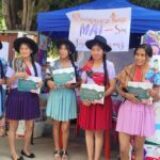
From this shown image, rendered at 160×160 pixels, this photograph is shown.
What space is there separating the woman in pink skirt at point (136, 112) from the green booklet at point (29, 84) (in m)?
1.30

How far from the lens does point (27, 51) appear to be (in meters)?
6.61

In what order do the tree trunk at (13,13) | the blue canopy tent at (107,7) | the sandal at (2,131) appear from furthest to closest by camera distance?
the tree trunk at (13,13) < the sandal at (2,131) < the blue canopy tent at (107,7)

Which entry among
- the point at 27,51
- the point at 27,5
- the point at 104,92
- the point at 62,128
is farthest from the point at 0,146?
the point at 27,5

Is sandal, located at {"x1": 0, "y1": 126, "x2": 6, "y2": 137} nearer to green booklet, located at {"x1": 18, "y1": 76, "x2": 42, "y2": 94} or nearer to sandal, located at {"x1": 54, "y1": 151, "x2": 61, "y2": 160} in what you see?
sandal, located at {"x1": 54, "y1": 151, "x2": 61, "y2": 160}

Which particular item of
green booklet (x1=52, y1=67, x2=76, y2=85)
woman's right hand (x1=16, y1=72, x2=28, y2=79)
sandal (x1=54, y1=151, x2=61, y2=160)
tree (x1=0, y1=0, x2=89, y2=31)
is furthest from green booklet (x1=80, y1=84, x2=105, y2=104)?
tree (x1=0, y1=0, x2=89, y2=31)

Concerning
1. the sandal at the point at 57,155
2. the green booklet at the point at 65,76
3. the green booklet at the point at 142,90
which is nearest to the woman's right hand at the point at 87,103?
the green booklet at the point at 65,76

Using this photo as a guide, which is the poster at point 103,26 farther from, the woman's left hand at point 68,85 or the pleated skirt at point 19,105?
the pleated skirt at point 19,105

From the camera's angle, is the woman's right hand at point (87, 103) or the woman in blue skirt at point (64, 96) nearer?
the woman's right hand at point (87, 103)

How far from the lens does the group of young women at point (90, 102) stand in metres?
5.75

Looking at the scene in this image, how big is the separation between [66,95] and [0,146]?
1834 millimetres

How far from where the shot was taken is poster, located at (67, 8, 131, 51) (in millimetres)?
6684

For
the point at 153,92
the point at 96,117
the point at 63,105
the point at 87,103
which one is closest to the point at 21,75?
the point at 63,105

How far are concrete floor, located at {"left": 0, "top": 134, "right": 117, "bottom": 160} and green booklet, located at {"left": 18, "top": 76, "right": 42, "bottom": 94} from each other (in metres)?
1.15

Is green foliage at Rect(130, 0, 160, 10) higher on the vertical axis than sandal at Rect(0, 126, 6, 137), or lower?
higher
